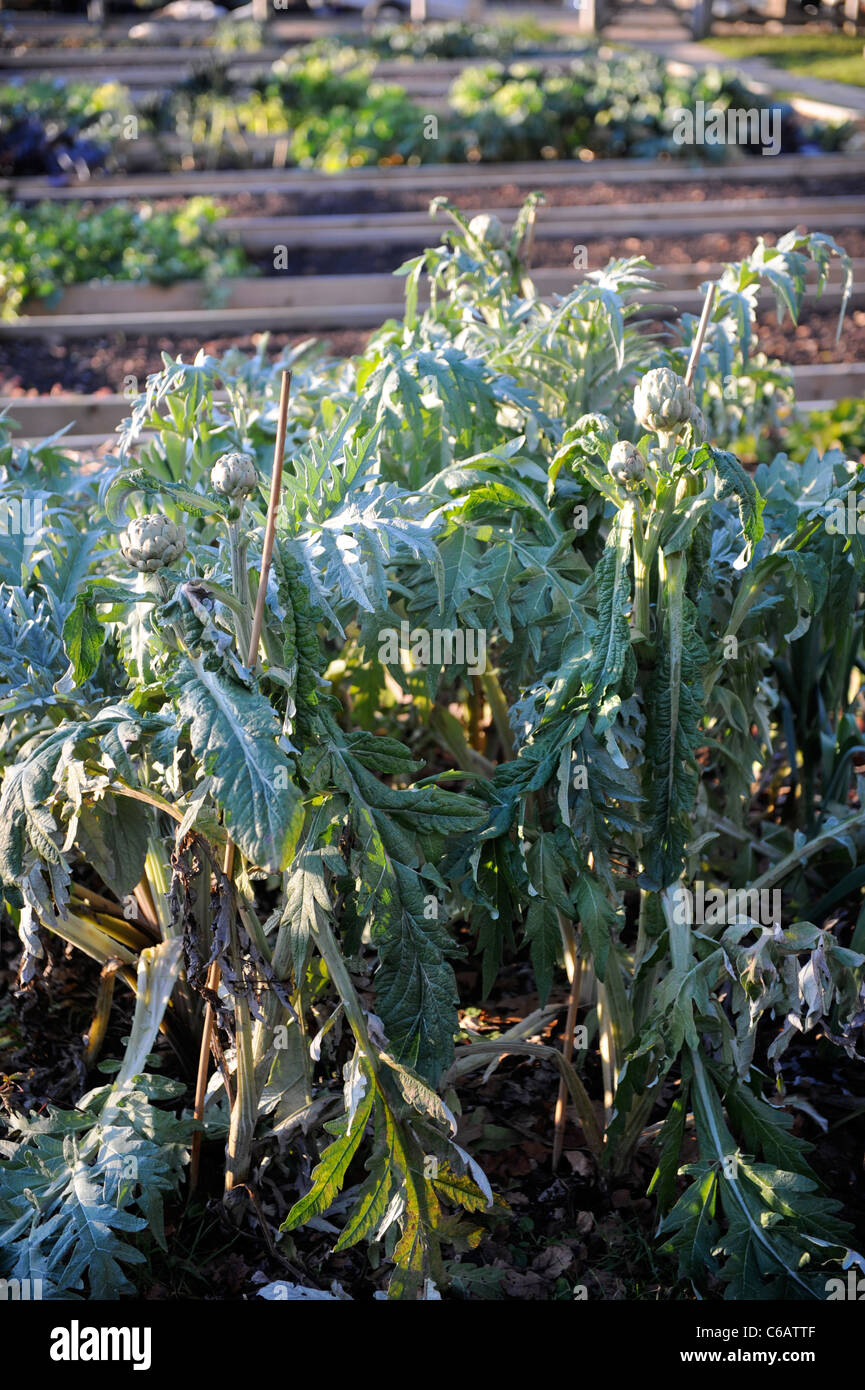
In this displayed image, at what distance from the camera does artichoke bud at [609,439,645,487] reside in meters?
1.93

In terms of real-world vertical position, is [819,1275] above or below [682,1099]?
below

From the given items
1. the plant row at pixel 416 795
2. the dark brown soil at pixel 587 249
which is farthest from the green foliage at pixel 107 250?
the plant row at pixel 416 795

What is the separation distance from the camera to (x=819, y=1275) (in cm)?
206

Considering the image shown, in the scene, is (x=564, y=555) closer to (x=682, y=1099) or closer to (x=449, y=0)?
(x=682, y=1099)

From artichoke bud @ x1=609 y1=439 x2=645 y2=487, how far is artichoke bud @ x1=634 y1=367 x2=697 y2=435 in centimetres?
6

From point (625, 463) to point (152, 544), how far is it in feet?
2.48

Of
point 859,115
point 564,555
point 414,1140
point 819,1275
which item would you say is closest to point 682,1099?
point 819,1275

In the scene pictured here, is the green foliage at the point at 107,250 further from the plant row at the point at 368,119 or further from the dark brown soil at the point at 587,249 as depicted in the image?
the plant row at the point at 368,119

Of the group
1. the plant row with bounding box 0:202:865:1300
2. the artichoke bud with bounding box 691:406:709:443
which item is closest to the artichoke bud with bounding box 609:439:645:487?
the plant row with bounding box 0:202:865:1300

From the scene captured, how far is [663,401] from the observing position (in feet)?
6.33

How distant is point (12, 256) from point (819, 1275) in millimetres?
7695

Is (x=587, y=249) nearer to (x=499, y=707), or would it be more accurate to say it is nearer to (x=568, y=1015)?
(x=499, y=707)

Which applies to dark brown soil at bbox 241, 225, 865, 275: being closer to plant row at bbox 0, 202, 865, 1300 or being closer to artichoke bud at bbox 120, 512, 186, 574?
plant row at bbox 0, 202, 865, 1300

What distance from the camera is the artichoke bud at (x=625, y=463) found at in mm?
1933
